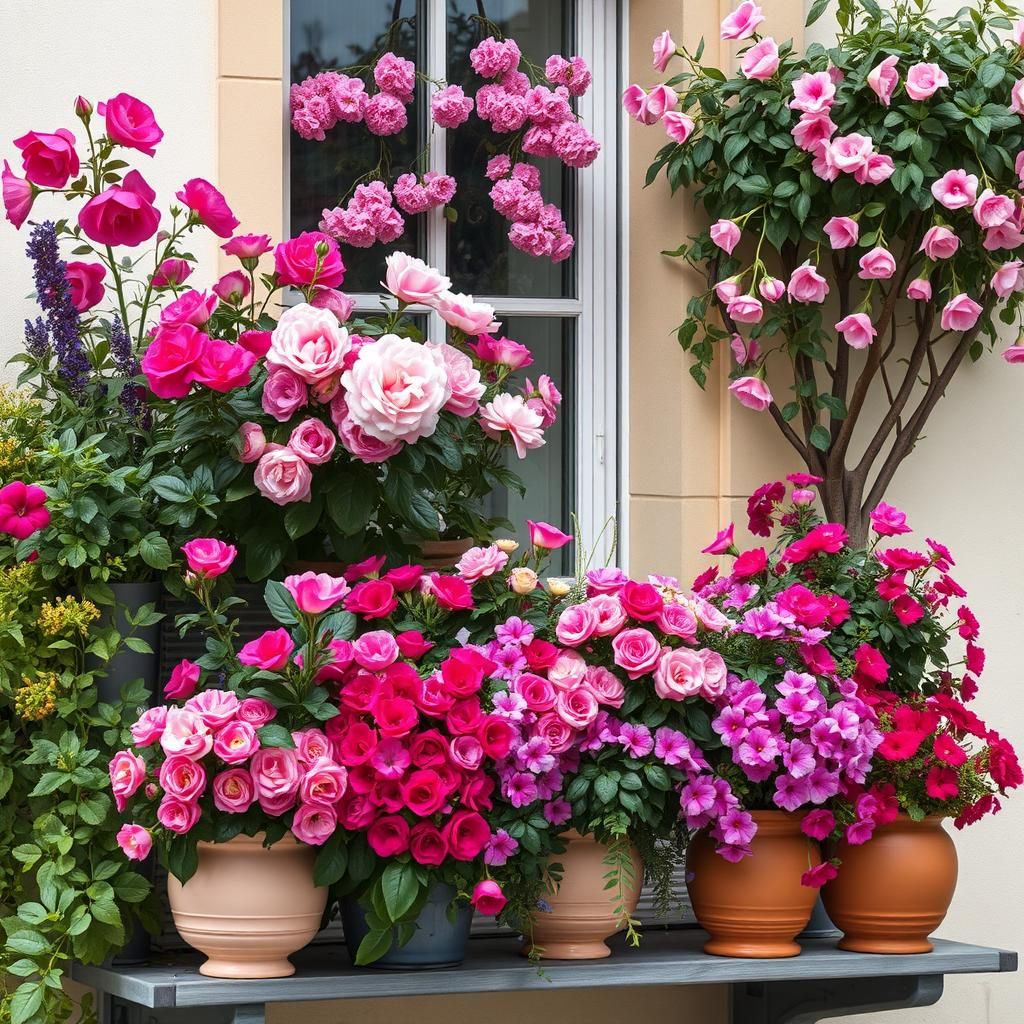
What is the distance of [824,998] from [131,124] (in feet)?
5.18

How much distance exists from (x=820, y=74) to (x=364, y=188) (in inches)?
30.0

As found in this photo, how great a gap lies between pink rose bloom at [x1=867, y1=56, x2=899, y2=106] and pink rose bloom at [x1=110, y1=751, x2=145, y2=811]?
1.54 metres

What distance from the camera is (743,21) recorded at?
2.47 m

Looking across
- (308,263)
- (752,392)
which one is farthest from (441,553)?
(752,392)

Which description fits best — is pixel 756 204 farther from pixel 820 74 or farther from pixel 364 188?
pixel 364 188

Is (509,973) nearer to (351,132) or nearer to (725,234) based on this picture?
(725,234)

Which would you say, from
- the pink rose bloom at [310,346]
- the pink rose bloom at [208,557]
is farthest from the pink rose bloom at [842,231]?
the pink rose bloom at [208,557]

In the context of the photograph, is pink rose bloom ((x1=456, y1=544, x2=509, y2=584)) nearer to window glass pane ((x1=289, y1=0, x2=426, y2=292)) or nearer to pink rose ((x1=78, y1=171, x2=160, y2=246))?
pink rose ((x1=78, y1=171, x2=160, y2=246))

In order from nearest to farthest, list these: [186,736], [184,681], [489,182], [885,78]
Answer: [186,736] < [184,681] < [885,78] < [489,182]

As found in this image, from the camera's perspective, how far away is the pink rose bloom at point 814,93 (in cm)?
238

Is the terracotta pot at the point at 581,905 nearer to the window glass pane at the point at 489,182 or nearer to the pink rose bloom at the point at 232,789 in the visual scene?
the pink rose bloom at the point at 232,789

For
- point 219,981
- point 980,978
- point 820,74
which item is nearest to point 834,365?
point 820,74

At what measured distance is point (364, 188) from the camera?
2.49 metres

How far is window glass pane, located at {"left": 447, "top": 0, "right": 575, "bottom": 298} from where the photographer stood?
2.64 m
